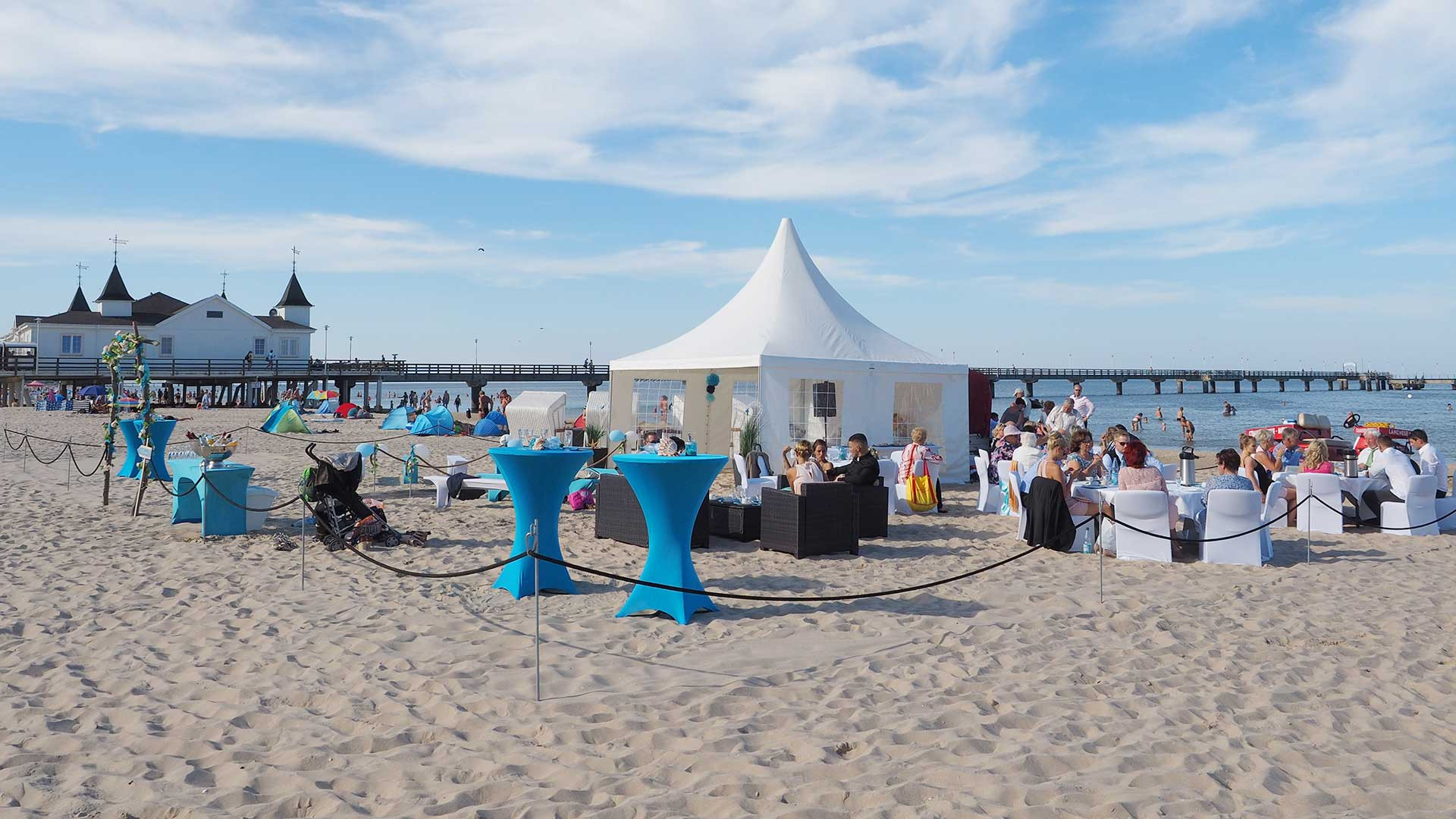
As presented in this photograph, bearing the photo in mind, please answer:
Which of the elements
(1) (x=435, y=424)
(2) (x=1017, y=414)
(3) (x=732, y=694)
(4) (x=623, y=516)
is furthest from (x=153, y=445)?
(1) (x=435, y=424)

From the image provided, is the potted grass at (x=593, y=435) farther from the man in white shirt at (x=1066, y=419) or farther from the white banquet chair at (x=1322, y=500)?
the white banquet chair at (x=1322, y=500)

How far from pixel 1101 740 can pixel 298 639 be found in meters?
3.74

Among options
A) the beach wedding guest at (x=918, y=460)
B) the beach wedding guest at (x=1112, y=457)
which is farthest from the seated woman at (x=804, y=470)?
the beach wedding guest at (x=1112, y=457)

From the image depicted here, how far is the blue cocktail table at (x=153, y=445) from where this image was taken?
Result: 10.0m

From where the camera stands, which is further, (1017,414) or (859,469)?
(1017,414)

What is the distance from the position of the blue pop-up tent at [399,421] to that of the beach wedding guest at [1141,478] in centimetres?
2126

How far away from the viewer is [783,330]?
12.5 m

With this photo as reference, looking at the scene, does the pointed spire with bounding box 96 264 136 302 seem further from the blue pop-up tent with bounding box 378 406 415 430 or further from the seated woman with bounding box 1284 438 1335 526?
the seated woman with bounding box 1284 438 1335 526

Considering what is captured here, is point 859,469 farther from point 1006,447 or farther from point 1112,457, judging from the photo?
point 1006,447

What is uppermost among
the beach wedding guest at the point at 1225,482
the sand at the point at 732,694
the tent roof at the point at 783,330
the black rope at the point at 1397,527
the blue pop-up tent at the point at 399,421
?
the tent roof at the point at 783,330

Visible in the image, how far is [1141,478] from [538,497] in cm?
450

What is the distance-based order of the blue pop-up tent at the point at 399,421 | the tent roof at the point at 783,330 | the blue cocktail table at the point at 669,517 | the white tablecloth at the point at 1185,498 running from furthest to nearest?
the blue pop-up tent at the point at 399,421 < the tent roof at the point at 783,330 < the white tablecloth at the point at 1185,498 < the blue cocktail table at the point at 669,517

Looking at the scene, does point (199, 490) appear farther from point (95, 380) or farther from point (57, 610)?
point (95, 380)

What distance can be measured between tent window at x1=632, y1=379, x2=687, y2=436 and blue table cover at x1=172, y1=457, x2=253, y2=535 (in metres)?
6.50
